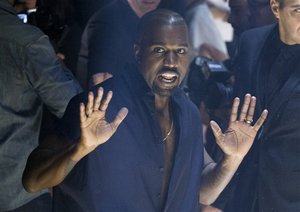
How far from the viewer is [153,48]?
3.37 metres

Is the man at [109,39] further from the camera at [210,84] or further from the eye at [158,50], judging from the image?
the eye at [158,50]

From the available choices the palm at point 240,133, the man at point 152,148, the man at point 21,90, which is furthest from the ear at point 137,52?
the palm at point 240,133

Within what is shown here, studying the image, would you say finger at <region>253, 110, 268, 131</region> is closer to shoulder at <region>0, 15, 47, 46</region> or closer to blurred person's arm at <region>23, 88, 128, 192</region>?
blurred person's arm at <region>23, 88, 128, 192</region>

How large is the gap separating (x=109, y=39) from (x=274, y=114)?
1268mm

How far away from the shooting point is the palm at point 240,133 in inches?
128

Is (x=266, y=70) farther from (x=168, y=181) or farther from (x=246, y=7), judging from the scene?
(x=246, y=7)

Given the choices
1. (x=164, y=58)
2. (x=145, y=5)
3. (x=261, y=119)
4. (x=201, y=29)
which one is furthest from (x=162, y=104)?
(x=201, y=29)

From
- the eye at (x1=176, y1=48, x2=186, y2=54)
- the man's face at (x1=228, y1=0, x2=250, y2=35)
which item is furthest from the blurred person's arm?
the man's face at (x1=228, y1=0, x2=250, y2=35)

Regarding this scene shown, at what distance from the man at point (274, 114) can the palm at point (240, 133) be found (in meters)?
0.25

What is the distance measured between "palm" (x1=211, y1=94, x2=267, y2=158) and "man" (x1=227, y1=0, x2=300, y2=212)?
0.25 metres

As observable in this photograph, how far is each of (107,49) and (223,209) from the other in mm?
1138

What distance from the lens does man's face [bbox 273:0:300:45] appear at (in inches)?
140

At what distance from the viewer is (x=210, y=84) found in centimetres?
451

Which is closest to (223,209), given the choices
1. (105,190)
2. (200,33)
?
(105,190)
